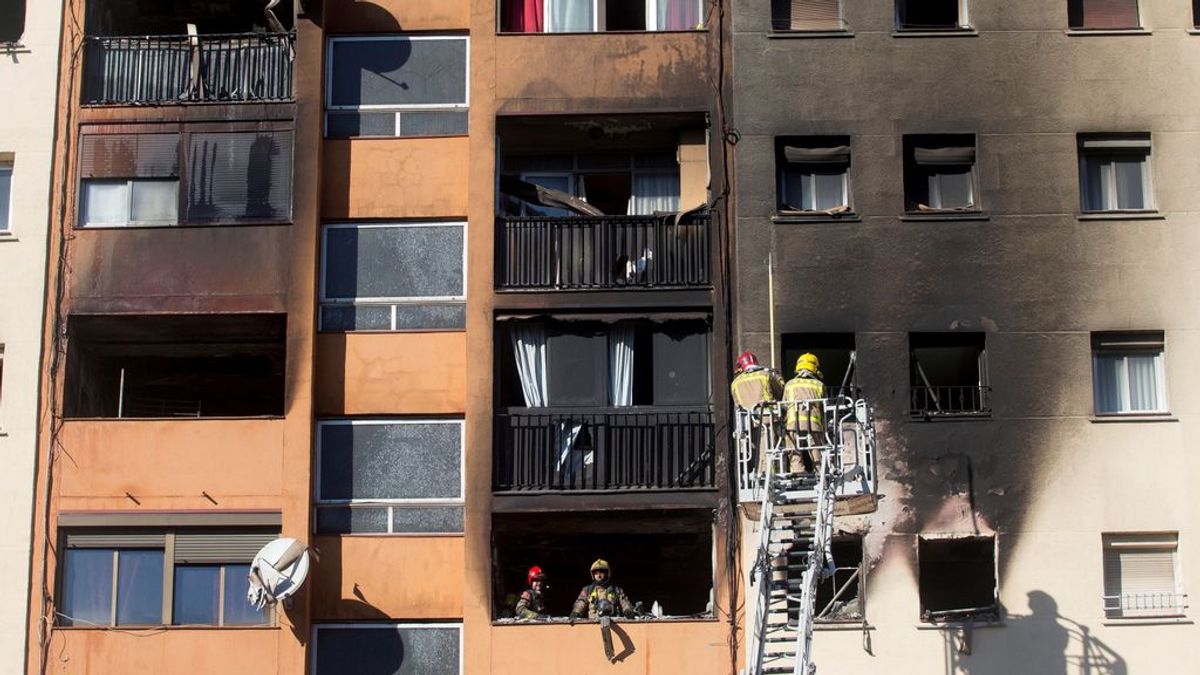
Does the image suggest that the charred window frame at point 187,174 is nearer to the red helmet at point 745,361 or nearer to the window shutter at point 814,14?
the red helmet at point 745,361

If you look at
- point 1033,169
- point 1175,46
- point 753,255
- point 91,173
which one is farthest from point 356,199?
point 1175,46

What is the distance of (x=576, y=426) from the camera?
92.7ft

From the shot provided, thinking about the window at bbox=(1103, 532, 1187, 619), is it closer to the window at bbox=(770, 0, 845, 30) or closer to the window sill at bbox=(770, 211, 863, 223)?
the window sill at bbox=(770, 211, 863, 223)

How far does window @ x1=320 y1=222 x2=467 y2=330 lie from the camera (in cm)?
2852

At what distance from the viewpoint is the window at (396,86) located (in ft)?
95.9

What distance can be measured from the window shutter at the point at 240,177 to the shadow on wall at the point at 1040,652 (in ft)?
37.6

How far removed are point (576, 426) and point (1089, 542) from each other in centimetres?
737

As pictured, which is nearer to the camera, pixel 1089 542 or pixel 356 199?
pixel 1089 542

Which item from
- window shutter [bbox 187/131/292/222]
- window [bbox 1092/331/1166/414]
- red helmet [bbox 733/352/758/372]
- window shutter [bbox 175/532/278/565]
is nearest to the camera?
red helmet [bbox 733/352/758/372]

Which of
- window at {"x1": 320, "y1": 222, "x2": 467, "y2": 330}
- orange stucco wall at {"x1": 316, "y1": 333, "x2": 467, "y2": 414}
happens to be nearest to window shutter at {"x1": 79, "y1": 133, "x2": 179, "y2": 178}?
window at {"x1": 320, "y1": 222, "x2": 467, "y2": 330}

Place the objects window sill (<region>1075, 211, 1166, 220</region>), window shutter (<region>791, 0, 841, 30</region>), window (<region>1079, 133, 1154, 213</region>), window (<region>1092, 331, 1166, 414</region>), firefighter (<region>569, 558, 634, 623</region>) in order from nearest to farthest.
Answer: firefighter (<region>569, 558, 634, 623</region>) → window (<region>1092, 331, 1166, 414</region>) → window sill (<region>1075, 211, 1166, 220</region>) → window (<region>1079, 133, 1154, 213</region>) → window shutter (<region>791, 0, 841, 30</region>)

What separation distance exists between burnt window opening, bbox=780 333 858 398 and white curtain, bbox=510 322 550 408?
140 inches

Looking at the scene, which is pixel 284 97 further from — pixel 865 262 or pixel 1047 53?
pixel 1047 53

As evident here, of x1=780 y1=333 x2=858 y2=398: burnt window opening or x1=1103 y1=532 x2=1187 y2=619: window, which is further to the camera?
x1=780 y1=333 x2=858 y2=398: burnt window opening
